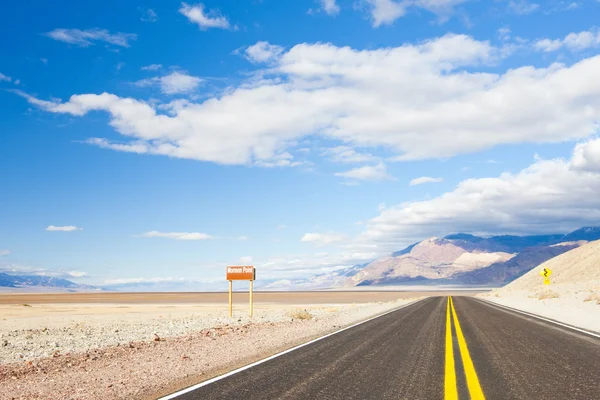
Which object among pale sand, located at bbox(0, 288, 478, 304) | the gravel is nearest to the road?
the gravel

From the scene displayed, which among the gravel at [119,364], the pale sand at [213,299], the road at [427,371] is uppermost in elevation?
the road at [427,371]

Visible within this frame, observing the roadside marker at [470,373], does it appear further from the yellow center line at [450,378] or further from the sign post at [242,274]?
the sign post at [242,274]

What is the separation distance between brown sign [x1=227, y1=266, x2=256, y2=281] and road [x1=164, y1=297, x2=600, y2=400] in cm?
1619

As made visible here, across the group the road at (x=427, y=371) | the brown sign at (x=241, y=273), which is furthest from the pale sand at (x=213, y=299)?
the road at (x=427, y=371)

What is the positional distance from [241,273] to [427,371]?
23.1 m

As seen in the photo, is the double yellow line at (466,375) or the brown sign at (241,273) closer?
the double yellow line at (466,375)

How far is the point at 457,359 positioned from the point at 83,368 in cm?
923

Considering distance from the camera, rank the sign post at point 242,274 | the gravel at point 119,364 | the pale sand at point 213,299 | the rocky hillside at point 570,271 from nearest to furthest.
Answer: the gravel at point 119,364 → the sign post at point 242,274 → the rocky hillside at point 570,271 → the pale sand at point 213,299

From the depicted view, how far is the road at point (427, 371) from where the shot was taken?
7477mm

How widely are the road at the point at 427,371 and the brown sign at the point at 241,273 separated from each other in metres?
16.2

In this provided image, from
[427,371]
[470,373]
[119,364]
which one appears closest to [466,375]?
[470,373]

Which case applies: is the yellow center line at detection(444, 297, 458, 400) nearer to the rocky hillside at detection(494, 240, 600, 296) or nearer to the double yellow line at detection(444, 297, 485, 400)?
the double yellow line at detection(444, 297, 485, 400)

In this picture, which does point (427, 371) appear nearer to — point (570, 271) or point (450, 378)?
point (450, 378)

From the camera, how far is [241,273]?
31.3m
